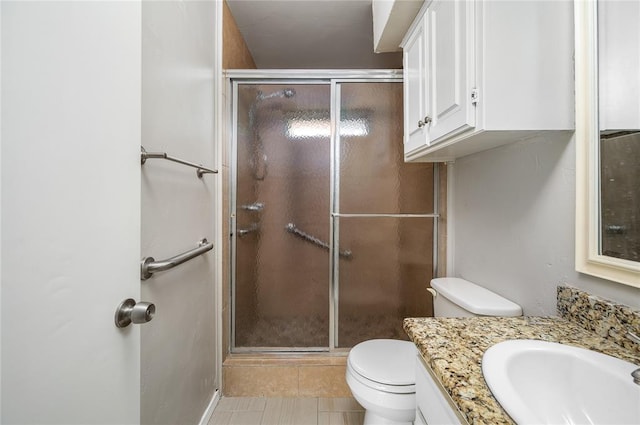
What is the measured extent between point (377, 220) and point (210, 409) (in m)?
1.40

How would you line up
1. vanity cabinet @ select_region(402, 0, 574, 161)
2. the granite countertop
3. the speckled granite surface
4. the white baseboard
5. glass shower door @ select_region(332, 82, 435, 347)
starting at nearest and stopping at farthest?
the granite countertop, the speckled granite surface, vanity cabinet @ select_region(402, 0, 574, 161), the white baseboard, glass shower door @ select_region(332, 82, 435, 347)

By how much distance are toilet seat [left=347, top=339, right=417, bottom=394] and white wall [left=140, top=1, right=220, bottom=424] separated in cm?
→ 73

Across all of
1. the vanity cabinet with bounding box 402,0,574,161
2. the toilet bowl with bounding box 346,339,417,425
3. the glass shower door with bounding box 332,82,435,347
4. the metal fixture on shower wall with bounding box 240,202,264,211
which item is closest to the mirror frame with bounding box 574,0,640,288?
the vanity cabinet with bounding box 402,0,574,161

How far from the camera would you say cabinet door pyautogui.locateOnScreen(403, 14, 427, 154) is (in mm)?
1203

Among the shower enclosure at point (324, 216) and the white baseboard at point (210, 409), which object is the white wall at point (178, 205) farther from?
the shower enclosure at point (324, 216)

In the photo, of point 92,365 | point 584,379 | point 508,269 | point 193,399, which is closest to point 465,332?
point 584,379

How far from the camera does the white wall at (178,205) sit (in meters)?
0.92

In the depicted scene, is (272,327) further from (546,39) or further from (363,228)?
(546,39)

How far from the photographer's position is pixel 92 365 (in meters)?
0.50

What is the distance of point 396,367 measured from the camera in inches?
45.9

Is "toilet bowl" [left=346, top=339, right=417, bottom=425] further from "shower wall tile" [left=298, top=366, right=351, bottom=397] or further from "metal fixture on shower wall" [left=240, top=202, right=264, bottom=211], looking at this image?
"metal fixture on shower wall" [left=240, top=202, right=264, bottom=211]

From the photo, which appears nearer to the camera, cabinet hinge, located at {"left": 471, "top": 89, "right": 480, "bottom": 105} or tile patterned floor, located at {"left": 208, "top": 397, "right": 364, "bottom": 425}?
cabinet hinge, located at {"left": 471, "top": 89, "right": 480, "bottom": 105}

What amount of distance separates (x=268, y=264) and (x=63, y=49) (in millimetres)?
1461

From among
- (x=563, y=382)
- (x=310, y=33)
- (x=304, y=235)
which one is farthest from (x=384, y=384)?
(x=310, y=33)
